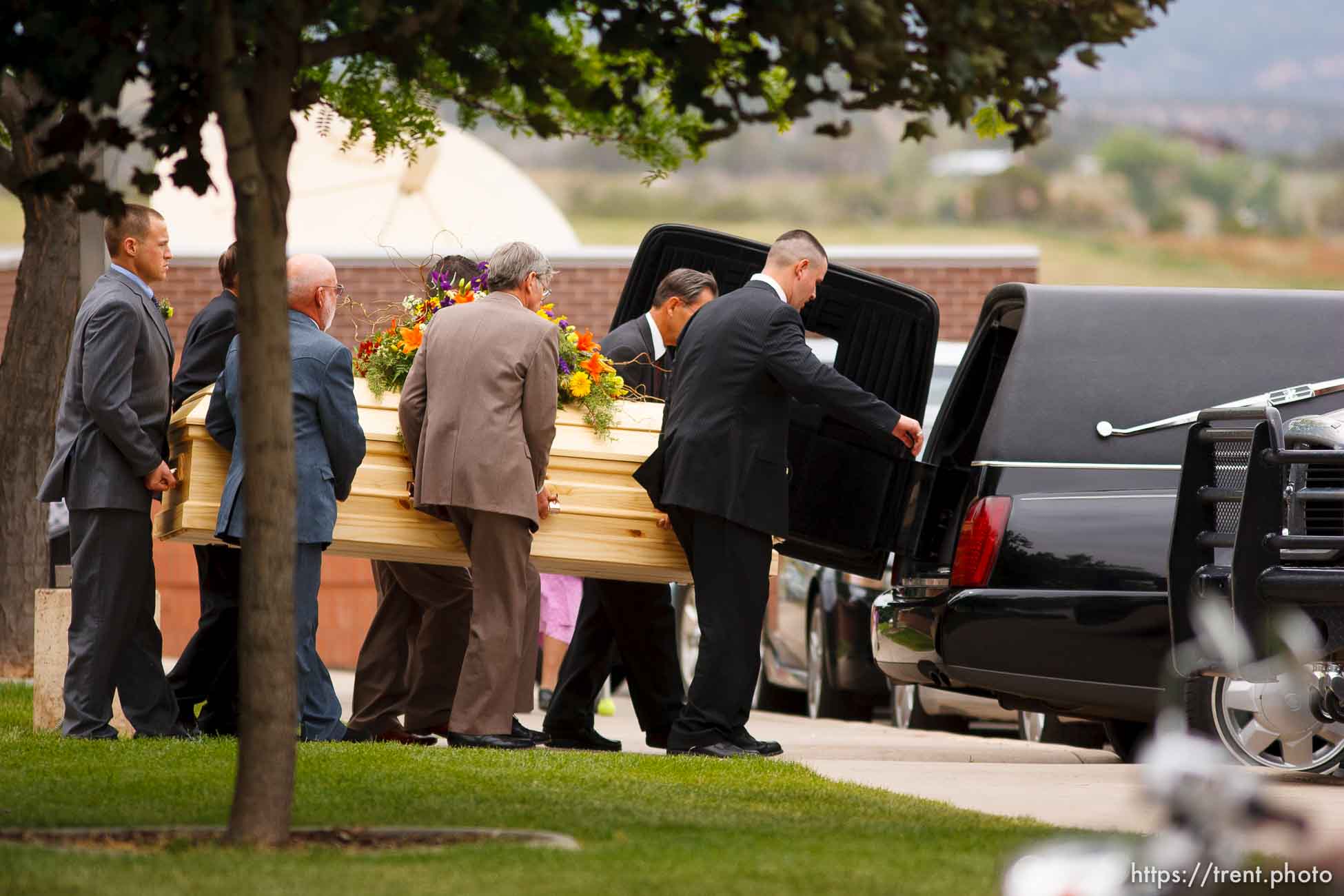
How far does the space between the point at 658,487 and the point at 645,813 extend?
2.46 metres

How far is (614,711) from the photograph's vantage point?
1340 centimetres

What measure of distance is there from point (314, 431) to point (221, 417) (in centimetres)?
43

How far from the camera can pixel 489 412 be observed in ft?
27.4

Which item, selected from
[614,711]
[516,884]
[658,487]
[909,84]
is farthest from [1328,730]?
[614,711]

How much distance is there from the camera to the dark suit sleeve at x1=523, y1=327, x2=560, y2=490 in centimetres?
838

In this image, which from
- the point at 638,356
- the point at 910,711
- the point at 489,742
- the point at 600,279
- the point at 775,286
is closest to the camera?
the point at 489,742

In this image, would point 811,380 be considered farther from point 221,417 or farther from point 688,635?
point 688,635

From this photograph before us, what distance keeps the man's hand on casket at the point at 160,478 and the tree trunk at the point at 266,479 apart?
279 centimetres

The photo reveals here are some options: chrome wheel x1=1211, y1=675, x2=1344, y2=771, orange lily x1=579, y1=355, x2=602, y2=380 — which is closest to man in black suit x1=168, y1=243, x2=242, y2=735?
orange lily x1=579, y1=355, x2=602, y2=380

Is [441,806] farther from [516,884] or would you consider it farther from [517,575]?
[517,575]

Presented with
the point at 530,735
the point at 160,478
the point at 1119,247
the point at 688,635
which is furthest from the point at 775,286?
the point at 1119,247

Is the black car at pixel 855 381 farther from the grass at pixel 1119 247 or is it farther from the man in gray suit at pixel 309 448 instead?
the grass at pixel 1119 247

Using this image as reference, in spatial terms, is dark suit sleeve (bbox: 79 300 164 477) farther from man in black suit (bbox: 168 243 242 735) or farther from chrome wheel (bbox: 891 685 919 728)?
chrome wheel (bbox: 891 685 919 728)

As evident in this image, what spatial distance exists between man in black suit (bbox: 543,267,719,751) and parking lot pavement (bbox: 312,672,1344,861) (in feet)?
1.11
